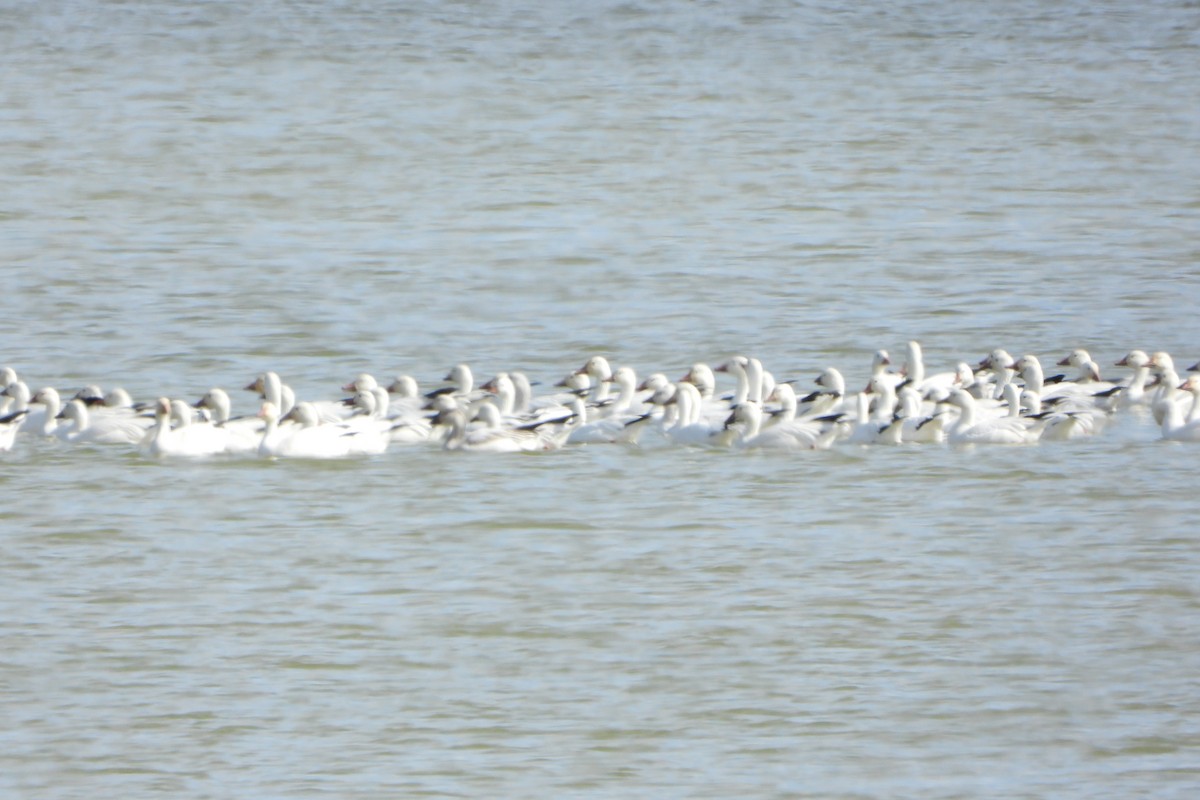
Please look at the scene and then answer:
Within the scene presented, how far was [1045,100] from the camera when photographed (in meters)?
32.2

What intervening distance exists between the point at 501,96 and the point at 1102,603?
2276 centimetres

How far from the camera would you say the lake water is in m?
9.63

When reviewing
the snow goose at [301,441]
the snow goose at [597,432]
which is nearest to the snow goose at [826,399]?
the snow goose at [597,432]

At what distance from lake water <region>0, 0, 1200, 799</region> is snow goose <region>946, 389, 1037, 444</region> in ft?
0.52

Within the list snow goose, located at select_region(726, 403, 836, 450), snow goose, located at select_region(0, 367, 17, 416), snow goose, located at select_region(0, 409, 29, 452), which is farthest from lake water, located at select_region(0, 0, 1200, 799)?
snow goose, located at select_region(0, 367, 17, 416)

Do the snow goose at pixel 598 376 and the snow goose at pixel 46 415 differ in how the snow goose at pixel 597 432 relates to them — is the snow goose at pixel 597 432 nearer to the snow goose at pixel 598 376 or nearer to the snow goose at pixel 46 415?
the snow goose at pixel 598 376

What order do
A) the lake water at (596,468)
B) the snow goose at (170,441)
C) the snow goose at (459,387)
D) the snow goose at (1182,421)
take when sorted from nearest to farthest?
the lake water at (596,468) → the snow goose at (170,441) → the snow goose at (1182,421) → the snow goose at (459,387)

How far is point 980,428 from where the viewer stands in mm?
14734

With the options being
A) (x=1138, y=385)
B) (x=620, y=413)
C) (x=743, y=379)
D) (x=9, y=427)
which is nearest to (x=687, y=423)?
(x=620, y=413)

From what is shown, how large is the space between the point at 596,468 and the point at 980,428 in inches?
A: 89.6

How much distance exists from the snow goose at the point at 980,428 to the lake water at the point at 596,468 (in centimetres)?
16

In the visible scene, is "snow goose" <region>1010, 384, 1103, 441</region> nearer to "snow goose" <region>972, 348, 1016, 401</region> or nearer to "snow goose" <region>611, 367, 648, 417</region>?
"snow goose" <region>972, 348, 1016, 401</region>

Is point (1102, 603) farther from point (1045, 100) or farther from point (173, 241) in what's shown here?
point (1045, 100)

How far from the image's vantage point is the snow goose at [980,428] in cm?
1472
